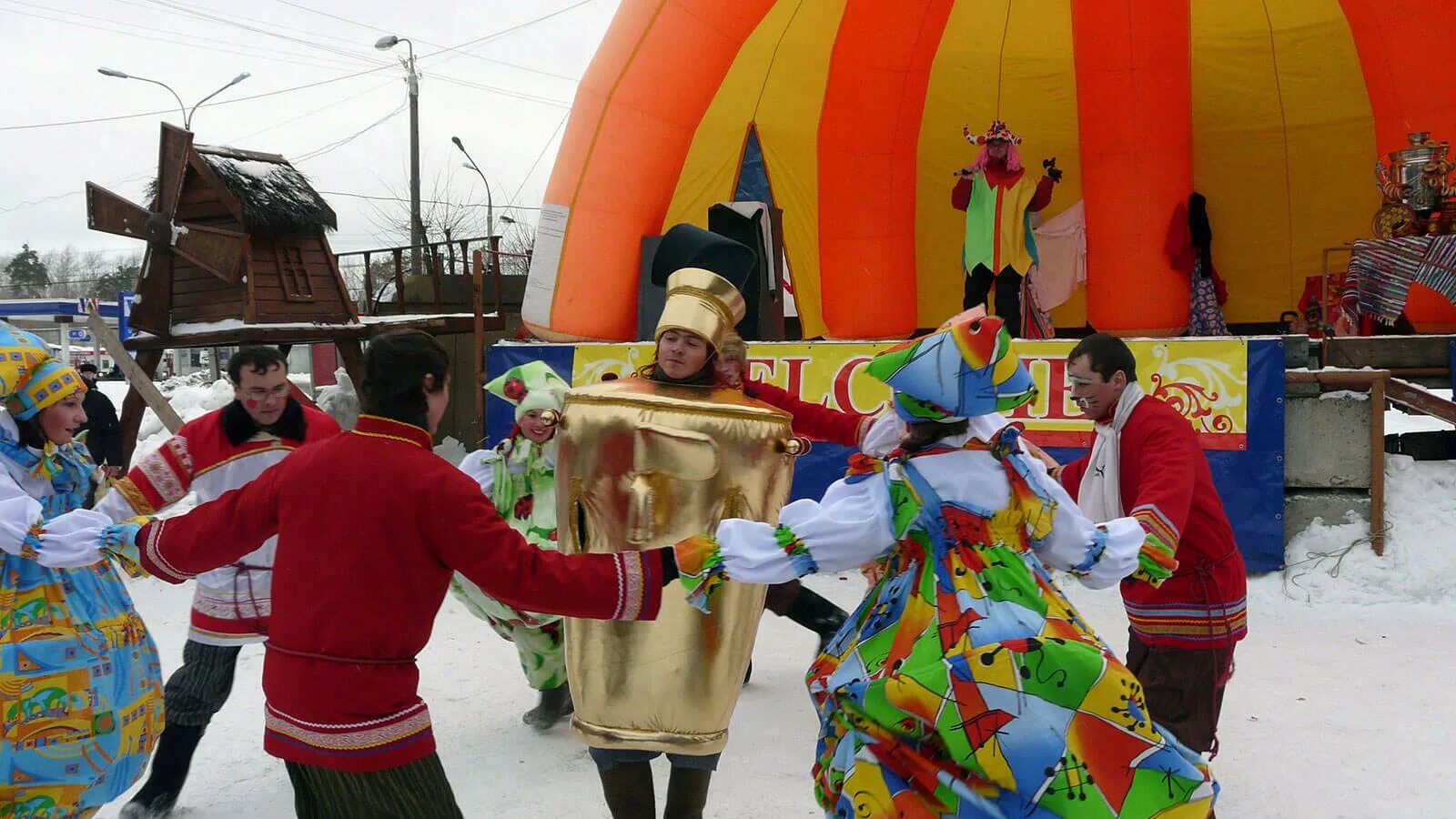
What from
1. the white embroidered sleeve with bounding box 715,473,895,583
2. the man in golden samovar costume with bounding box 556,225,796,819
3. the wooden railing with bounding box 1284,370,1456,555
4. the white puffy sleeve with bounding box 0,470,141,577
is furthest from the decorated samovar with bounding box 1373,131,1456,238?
the white puffy sleeve with bounding box 0,470,141,577

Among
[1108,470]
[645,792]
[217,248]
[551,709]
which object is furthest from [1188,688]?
[217,248]

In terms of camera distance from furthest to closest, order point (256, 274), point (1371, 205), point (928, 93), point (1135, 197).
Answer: point (928, 93) → point (1371, 205) → point (1135, 197) → point (256, 274)

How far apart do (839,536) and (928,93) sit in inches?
370

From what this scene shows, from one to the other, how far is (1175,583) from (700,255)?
5.71 ft

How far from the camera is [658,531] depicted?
9.06 ft

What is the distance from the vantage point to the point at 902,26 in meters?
10.3

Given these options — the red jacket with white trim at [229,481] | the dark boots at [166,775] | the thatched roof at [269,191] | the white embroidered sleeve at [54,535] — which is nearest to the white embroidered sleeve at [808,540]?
the white embroidered sleeve at [54,535]

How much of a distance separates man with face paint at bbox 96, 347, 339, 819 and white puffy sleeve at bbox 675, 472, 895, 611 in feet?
5.94

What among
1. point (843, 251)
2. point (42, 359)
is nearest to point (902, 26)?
point (843, 251)

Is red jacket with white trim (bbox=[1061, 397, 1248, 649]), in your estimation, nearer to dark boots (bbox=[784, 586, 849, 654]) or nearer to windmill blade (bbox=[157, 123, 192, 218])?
dark boots (bbox=[784, 586, 849, 654])

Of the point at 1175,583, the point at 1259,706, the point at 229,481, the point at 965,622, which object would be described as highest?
the point at 229,481

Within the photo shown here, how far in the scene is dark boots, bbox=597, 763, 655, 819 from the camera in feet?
9.38

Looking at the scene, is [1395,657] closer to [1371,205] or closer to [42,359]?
[42,359]

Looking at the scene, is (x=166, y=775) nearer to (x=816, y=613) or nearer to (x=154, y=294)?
(x=816, y=613)
